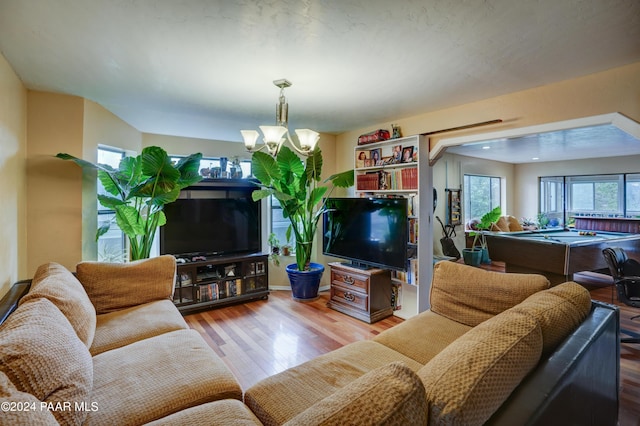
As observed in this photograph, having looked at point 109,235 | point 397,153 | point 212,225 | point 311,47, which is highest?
point 311,47

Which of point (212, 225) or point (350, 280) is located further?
point (212, 225)

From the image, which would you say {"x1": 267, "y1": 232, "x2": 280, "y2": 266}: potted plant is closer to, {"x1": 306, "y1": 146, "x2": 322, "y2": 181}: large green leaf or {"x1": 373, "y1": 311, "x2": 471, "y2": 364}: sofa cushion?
{"x1": 306, "y1": 146, "x2": 322, "y2": 181}: large green leaf

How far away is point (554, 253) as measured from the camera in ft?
12.9

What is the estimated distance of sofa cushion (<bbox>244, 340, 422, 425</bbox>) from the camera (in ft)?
4.27

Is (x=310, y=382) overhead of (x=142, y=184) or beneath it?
beneath

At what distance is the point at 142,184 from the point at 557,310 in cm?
355

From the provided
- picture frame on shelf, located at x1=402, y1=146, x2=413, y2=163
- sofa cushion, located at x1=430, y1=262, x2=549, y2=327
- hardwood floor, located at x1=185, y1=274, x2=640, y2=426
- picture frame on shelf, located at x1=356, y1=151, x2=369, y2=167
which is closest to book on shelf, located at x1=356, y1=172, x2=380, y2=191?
picture frame on shelf, located at x1=356, y1=151, x2=369, y2=167

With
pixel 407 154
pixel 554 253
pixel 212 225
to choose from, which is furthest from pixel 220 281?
pixel 554 253

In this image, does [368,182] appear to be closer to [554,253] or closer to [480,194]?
[554,253]

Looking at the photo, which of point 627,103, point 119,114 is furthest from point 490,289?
point 119,114

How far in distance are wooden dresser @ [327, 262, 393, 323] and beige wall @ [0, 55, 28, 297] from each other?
3083mm

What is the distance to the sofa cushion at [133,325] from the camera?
6.13 feet

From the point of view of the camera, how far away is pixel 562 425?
1039mm

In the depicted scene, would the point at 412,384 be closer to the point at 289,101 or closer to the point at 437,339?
the point at 437,339
